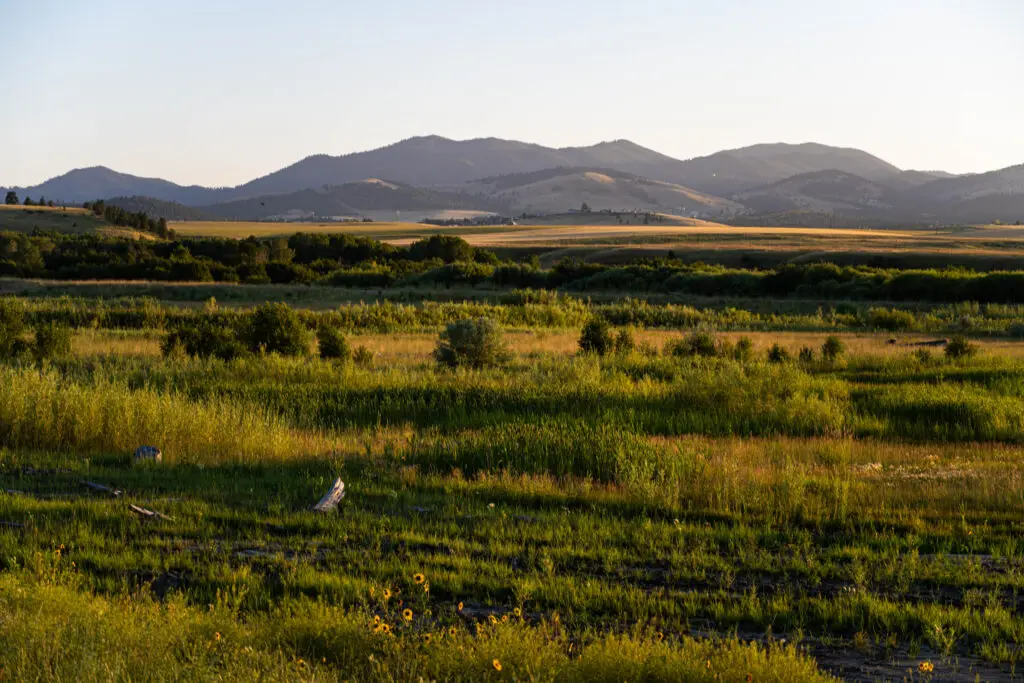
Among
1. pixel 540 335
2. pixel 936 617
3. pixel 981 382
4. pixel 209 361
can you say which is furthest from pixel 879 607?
pixel 540 335

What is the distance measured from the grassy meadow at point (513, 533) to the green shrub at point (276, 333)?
896 cm

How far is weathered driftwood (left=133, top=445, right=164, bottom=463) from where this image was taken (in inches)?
506

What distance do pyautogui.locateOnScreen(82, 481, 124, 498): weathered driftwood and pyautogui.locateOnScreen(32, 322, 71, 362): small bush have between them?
660 inches

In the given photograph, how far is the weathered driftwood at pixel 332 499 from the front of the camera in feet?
34.1

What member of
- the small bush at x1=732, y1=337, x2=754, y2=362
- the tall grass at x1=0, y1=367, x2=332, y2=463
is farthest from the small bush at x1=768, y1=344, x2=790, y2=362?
the tall grass at x1=0, y1=367, x2=332, y2=463

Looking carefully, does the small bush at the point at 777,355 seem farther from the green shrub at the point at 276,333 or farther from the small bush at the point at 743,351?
the green shrub at the point at 276,333

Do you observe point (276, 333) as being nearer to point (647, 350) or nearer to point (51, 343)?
point (51, 343)

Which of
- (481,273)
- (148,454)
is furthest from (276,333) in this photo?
(481,273)

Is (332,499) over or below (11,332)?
below

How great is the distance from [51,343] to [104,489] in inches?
718

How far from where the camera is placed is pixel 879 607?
7488 mm

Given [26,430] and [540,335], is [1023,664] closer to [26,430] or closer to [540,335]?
[26,430]

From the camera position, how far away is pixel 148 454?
512 inches

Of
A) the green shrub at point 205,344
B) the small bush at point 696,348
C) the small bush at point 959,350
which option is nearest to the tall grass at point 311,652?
the green shrub at point 205,344
